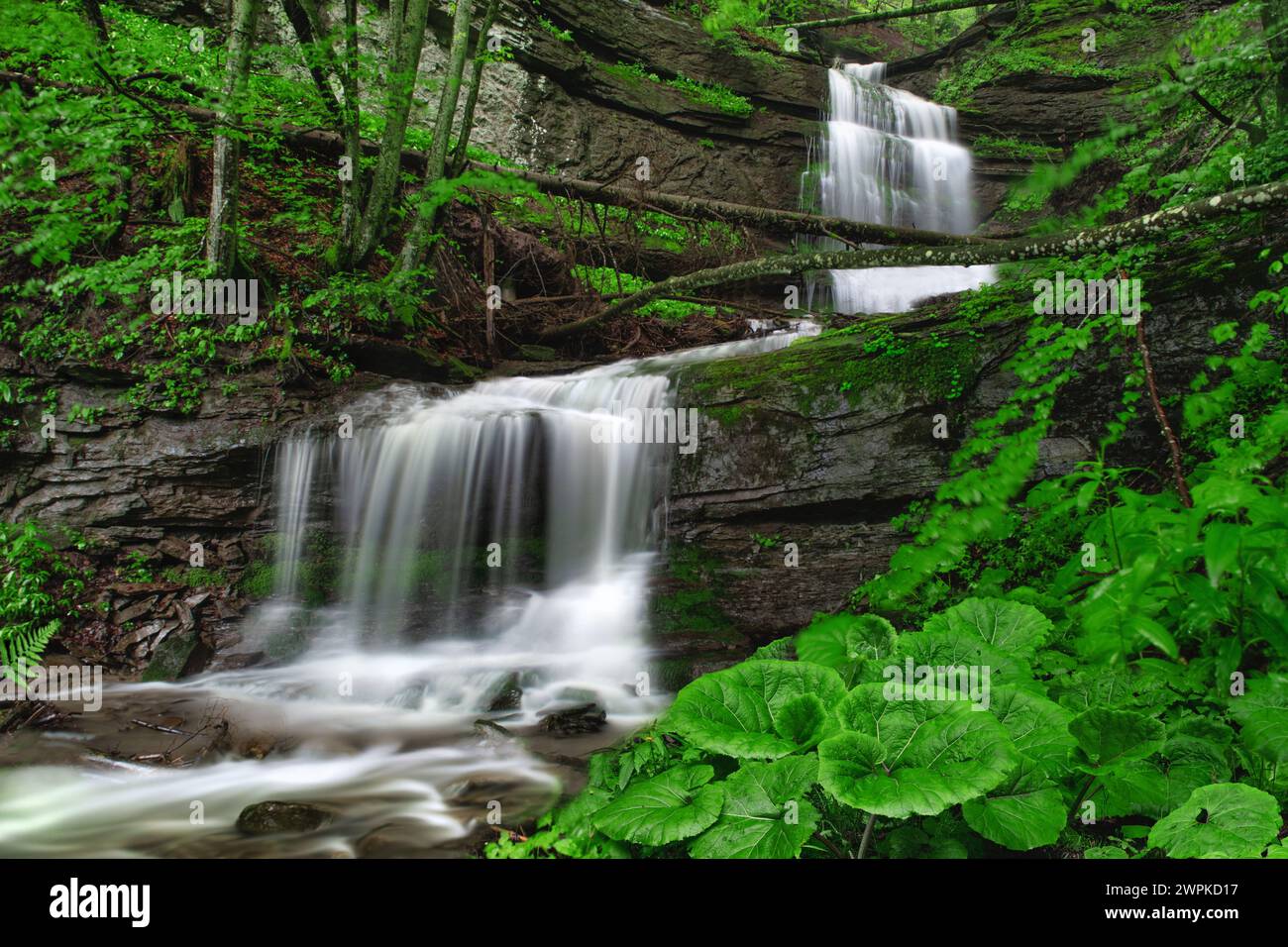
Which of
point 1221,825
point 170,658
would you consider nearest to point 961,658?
point 1221,825

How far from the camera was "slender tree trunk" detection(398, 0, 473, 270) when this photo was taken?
786 centimetres

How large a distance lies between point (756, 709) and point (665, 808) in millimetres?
406

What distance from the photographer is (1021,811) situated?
165 cm

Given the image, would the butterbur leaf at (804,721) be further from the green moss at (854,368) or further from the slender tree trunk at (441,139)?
the slender tree trunk at (441,139)

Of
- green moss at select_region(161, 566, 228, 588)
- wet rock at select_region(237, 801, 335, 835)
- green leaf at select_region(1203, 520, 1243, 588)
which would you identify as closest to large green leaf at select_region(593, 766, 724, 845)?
green leaf at select_region(1203, 520, 1243, 588)

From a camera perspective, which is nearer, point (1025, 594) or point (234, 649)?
point (1025, 594)

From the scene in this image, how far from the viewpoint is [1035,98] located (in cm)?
1590

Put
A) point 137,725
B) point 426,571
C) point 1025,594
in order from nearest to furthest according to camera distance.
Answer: point 1025,594
point 137,725
point 426,571

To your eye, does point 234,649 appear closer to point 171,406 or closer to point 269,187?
point 171,406

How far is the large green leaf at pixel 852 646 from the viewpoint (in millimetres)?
2371

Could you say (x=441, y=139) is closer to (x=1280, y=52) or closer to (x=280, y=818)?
(x=280, y=818)
